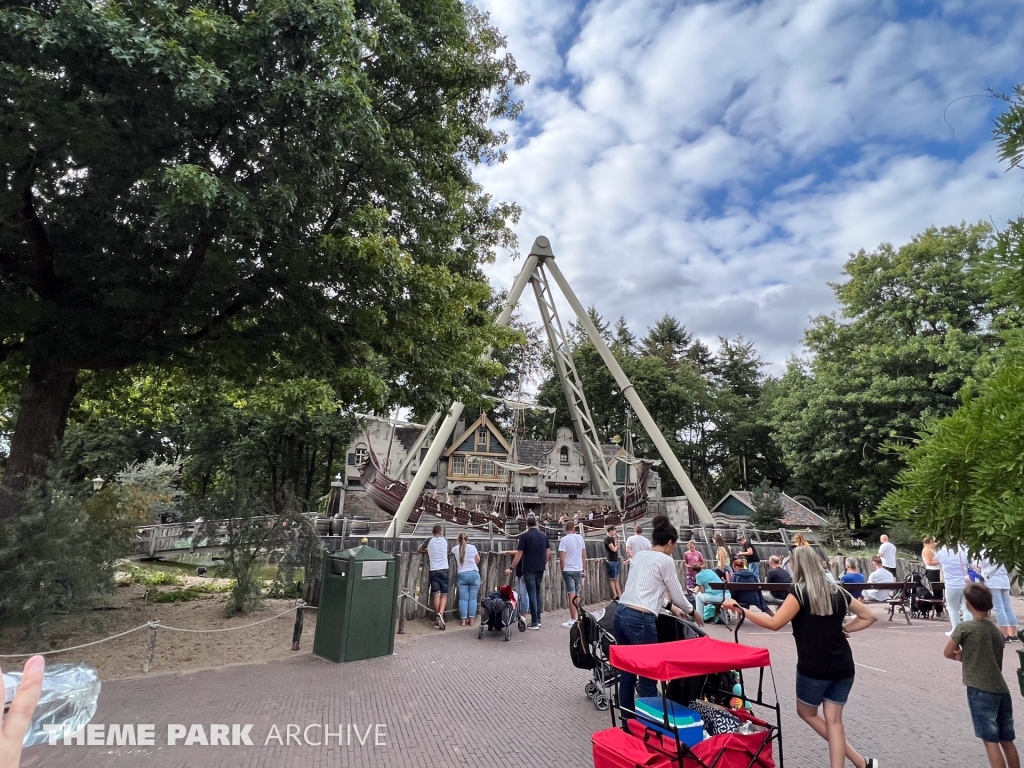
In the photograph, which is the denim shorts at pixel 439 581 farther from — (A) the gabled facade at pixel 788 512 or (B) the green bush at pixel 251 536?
(A) the gabled facade at pixel 788 512

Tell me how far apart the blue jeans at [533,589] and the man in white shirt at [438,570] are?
1.43 meters

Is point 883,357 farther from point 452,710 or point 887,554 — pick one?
point 452,710

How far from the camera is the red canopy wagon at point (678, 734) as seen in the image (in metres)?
3.53

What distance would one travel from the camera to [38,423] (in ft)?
29.6

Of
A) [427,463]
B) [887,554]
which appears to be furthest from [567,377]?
[887,554]

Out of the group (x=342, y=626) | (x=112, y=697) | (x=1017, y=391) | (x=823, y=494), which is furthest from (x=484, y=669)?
(x=823, y=494)

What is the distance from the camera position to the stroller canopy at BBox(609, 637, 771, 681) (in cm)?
370

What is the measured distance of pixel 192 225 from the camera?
8.88 metres

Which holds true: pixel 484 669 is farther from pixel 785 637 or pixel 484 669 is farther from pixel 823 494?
pixel 823 494

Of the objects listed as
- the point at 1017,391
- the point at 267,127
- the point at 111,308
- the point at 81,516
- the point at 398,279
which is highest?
the point at 267,127

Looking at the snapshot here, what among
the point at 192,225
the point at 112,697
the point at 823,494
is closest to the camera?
the point at 112,697

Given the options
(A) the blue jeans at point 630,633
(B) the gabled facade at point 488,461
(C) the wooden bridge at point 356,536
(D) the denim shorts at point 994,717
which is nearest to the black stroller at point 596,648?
(A) the blue jeans at point 630,633

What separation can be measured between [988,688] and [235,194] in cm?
864

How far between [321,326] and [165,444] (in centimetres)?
4395
